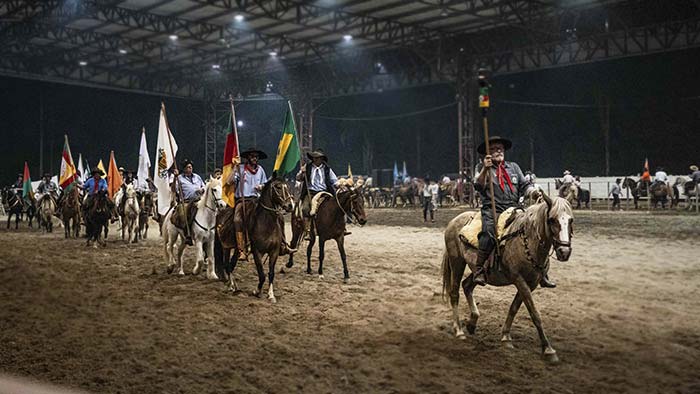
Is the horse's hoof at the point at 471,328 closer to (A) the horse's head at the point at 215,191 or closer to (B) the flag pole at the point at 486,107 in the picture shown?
(B) the flag pole at the point at 486,107

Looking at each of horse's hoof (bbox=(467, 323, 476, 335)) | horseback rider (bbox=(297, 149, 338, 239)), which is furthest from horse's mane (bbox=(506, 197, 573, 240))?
horseback rider (bbox=(297, 149, 338, 239))

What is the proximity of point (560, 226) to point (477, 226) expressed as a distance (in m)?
1.16

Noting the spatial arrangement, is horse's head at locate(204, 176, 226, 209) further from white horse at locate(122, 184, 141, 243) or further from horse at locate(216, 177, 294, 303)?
white horse at locate(122, 184, 141, 243)

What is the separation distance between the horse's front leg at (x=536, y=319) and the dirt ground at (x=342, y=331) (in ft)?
0.43

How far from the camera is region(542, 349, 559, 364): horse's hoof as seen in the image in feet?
17.8

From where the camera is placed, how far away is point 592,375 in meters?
→ 5.11

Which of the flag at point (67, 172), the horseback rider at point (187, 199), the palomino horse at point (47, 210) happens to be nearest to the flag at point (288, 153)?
the horseback rider at point (187, 199)

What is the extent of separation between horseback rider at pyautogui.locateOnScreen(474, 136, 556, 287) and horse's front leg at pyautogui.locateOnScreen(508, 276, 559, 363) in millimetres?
515

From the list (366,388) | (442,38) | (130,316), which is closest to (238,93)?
(442,38)

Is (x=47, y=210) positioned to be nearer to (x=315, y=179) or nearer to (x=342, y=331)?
(x=315, y=179)

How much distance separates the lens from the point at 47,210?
65.8ft

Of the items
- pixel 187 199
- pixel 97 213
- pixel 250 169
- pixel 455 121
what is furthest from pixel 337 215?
pixel 455 121

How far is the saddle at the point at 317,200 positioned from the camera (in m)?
10.6

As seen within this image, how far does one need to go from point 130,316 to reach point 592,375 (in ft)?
18.1
